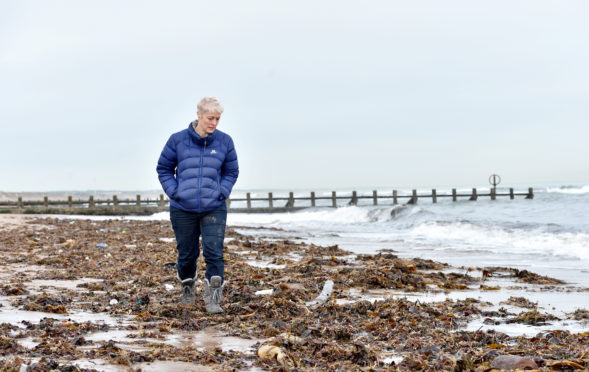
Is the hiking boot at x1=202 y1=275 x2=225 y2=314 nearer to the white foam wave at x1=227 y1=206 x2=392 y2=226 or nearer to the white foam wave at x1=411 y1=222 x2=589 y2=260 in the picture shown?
the white foam wave at x1=411 y1=222 x2=589 y2=260

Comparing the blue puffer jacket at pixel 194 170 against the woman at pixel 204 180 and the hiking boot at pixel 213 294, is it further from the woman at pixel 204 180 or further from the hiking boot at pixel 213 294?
the hiking boot at pixel 213 294

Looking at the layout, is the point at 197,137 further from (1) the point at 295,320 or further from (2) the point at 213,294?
(1) the point at 295,320

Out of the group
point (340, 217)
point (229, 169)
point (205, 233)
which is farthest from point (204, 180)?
point (340, 217)

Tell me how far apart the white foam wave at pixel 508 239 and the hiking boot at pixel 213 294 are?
8254 millimetres

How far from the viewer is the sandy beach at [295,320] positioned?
3725mm

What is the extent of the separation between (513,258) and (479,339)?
8058 mm

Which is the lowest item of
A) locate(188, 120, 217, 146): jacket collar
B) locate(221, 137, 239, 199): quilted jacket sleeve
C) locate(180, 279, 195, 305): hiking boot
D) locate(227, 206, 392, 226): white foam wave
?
locate(227, 206, 392, 226): white foam wave

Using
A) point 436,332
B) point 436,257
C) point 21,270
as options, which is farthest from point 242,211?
point 436,332

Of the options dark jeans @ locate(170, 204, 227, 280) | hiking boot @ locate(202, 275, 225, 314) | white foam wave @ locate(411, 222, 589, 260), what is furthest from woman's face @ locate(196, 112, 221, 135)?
white foam wave @ locate(411, 222, 589, 260)

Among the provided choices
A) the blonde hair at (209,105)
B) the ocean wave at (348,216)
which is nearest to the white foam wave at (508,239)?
the blonde hair at (209,105)

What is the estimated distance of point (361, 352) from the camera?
3.78m

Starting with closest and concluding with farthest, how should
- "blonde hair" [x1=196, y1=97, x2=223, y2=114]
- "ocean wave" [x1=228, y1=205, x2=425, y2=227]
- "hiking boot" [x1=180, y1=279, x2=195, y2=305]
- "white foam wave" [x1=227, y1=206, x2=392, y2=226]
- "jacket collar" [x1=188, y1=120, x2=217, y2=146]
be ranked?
"blonde hair" [x1=196, y1=97, x2=223, y2=114] → "jacket collar" [x1=188, y1=120, x2=217, y2=146] → "hiking boot" [x1=180, y1=279, x2=195, y2=305] → "ocean wave" [x1=228, y1=205, x2=425, y2=227] → "white foam wave" [x1=227, y1=206, x2=392, y2=226]

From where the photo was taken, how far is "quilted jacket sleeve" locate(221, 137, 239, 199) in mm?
5566

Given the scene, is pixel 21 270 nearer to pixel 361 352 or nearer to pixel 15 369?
pixel 15 369
